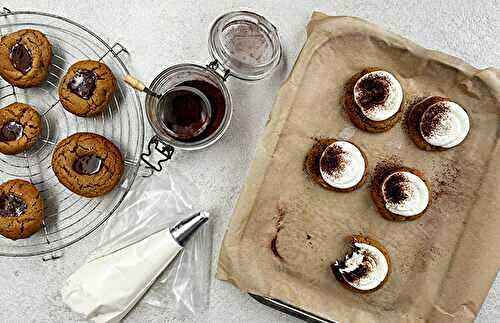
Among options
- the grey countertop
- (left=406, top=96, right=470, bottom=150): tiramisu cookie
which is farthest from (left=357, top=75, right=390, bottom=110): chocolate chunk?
the grey countertop

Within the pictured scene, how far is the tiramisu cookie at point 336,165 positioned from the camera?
1.53 metres

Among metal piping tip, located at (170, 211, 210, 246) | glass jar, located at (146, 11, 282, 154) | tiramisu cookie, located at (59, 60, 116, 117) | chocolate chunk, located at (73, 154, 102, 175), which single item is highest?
glass jar, located at (146, 11, 282, 154)

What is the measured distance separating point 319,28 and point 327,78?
14 centimetres

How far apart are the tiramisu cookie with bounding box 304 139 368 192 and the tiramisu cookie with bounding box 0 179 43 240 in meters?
0.77

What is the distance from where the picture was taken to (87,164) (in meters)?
1.61

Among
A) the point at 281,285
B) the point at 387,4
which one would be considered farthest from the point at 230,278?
the point at 387,4

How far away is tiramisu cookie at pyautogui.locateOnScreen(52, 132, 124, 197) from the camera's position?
5.22 ft

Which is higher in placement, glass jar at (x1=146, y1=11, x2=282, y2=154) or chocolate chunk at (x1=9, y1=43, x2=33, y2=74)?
glass jar at (x1=146, y1=11, x2=282, y2=154)

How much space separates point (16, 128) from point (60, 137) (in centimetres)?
14

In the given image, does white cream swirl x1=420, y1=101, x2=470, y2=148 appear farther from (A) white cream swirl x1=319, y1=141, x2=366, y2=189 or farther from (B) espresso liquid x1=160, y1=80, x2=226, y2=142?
(B) espresso liquid x1=160, y1=80, x2=226, y2=142

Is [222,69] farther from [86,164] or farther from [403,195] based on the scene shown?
[403,195]

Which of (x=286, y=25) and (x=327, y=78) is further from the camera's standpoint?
(x=286, y=25)

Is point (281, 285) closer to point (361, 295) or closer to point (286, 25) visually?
point (361, 295)

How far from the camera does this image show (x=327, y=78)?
1583mm
